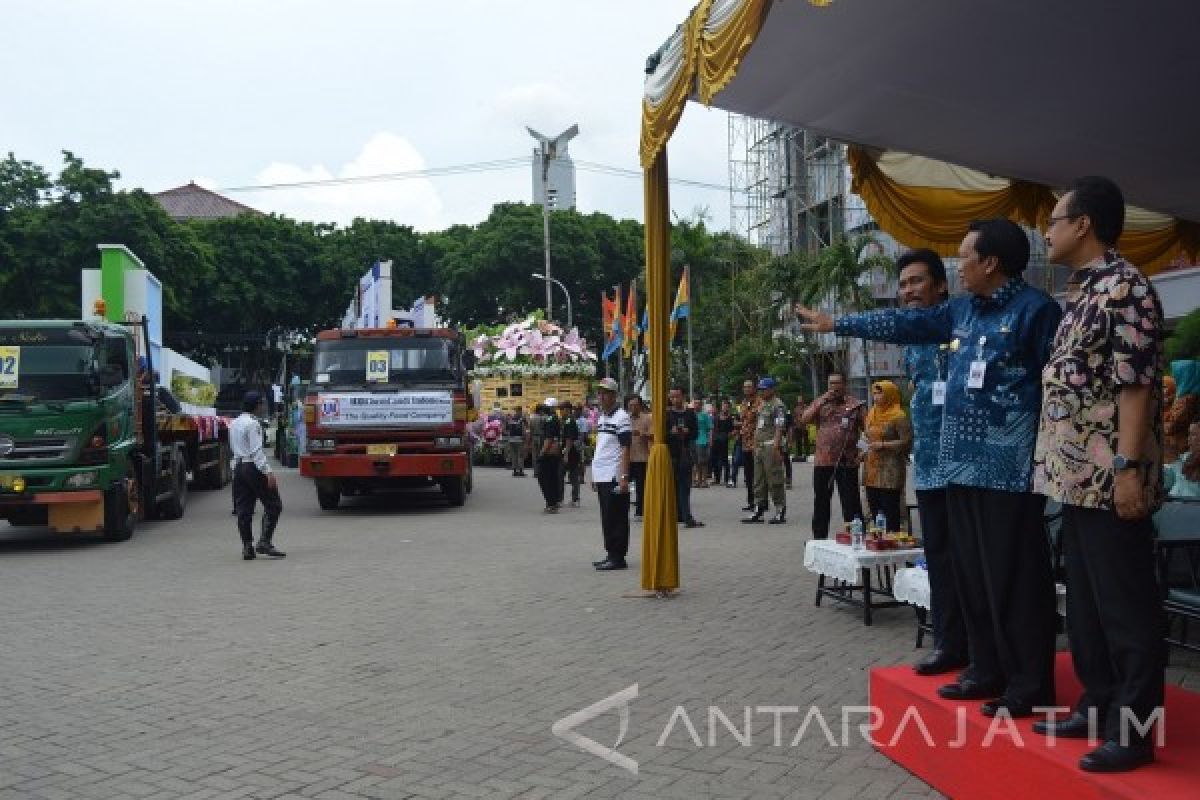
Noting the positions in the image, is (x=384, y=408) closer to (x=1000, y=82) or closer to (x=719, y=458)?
(x=719, y=458)

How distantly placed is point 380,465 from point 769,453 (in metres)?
5.70

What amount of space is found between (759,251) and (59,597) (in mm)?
32694

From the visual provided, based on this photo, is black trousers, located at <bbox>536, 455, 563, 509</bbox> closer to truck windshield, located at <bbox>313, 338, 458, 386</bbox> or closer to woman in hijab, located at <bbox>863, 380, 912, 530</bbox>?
truck windshield, located at <bbox>313, 338, 458, 386</bbox>

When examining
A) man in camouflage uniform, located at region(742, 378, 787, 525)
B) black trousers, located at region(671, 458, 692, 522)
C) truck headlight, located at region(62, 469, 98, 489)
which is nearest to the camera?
truck headlight, located at region(62, 469, 98, 489)

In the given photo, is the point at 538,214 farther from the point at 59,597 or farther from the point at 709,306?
the point at 59,597

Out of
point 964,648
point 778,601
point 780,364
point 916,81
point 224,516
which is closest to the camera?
point 964,648

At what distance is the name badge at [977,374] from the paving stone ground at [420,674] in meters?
1.59

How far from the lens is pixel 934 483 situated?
4594mm

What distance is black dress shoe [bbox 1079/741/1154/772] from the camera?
128 inches

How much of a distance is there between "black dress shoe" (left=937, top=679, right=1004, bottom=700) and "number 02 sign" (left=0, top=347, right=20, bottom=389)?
11683 millimetres

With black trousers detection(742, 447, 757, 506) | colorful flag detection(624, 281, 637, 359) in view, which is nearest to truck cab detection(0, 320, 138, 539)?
black trousers detection(742, 447, 757, 506)

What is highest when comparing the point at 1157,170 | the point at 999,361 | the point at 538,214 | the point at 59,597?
the point at 538,214

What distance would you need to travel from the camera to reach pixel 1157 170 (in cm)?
→ 841

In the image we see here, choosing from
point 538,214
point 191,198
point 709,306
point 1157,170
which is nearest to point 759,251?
point 709,306
